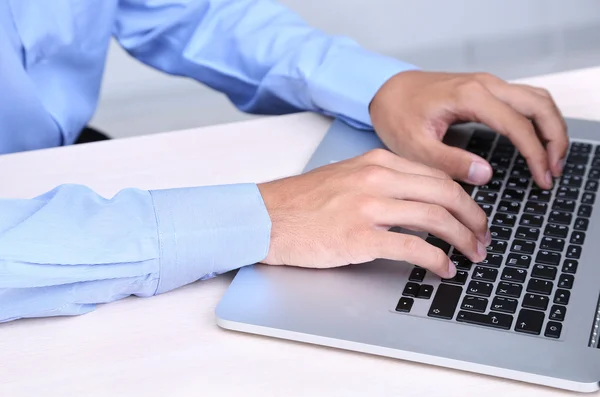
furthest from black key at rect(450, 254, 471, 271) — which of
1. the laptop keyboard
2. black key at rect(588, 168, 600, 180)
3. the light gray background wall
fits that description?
the light gray background wall

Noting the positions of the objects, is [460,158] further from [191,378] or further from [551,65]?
[551,65]

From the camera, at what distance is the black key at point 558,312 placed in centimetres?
65

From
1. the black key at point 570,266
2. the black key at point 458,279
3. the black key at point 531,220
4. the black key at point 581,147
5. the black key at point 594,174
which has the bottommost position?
the black key at point 458,279

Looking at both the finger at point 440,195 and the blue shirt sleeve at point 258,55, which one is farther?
the blue shirt sleeve at point 258,55

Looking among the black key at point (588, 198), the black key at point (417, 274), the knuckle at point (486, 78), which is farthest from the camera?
the knuckle at point (486, 78)

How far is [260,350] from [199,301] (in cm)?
9

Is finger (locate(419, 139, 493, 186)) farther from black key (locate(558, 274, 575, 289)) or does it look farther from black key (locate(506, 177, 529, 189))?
black key (locate(558, 274, 575, 289))

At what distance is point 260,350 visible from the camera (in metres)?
0.66

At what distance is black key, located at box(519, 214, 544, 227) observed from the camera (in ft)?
2.59

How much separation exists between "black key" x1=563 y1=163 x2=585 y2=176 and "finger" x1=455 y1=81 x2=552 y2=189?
29 millimetres

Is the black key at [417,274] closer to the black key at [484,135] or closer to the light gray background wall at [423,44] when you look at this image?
the black key at [484,135]

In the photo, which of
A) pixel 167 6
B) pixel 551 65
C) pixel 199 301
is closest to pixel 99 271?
pixel 199 301

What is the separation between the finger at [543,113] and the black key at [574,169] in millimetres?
10

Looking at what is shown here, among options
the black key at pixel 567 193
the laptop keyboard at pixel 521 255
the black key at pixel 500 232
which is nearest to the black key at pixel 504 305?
the laptop keyboard at pixel 521 255
